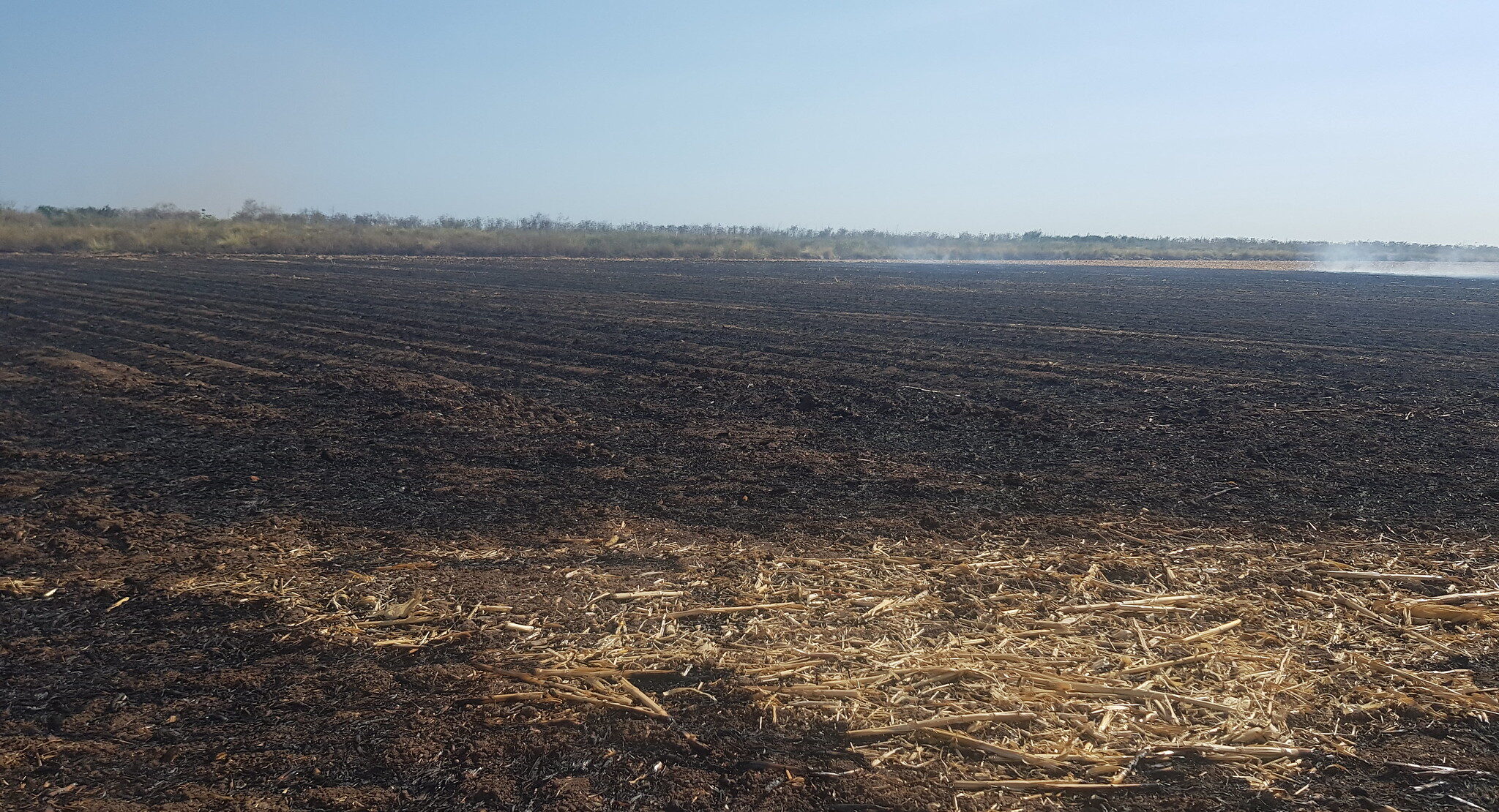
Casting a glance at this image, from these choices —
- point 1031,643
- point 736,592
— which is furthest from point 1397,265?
point 736,592

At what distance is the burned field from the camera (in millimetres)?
3811

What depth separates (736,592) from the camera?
220 inches

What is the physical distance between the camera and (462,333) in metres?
18.7

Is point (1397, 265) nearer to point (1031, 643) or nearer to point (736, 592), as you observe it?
point (1031, 643)

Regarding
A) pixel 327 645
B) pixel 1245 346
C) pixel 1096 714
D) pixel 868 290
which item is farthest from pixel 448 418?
pixel 868 290

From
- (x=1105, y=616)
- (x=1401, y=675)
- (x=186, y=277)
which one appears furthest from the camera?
(x=186, y=277)

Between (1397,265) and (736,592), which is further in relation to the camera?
(1397,265)

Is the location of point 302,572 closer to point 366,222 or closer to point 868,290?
point 868,290

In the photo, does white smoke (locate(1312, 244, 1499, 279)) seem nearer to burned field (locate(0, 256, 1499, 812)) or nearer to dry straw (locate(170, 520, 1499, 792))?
burned field (locate(0, 256, 1499, 812))

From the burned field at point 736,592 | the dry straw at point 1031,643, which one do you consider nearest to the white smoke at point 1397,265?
the burned field at point 736,592

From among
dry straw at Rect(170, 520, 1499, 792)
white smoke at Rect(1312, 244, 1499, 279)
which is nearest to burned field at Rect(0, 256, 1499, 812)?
dry straw at Rect(170, 520, 1499, 792)

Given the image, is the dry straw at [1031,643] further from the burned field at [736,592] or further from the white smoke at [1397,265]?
the white smoke at [1397,265]

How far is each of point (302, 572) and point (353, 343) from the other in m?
11.9

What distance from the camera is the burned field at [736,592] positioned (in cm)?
381
